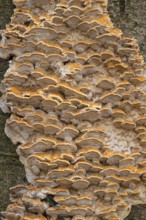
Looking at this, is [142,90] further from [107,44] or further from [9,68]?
[9,68]

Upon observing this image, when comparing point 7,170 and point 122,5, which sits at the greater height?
point 122,5

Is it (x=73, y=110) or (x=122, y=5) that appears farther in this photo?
(x=122, y=5)

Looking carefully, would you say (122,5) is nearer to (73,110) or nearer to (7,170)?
(73,110)

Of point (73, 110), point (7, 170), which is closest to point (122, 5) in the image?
point (73, 110)

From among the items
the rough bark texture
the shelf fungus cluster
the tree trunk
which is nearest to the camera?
the shelf fungus cluster

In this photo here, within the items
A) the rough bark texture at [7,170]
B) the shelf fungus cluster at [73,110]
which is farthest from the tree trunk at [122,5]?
the rough bark texture at [7,170]

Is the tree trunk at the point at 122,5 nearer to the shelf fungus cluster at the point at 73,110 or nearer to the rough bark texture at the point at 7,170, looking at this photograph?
the shelf fungus cluster at the point at 73,110

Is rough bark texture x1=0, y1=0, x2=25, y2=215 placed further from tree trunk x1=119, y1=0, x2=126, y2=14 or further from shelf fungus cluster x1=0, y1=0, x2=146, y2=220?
tree trunk x1=119, y1=0, x2=126, y2=14

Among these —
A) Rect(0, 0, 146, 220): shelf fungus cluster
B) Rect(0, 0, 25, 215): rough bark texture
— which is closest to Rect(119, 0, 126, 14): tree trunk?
Rect(0, 0, 146, 220): shelf fungus cluster
